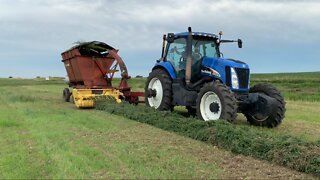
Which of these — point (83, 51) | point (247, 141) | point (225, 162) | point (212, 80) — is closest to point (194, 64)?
point (212, 80)

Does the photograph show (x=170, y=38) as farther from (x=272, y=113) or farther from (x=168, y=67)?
(x=272, y=113)

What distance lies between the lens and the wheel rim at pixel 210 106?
991 cm

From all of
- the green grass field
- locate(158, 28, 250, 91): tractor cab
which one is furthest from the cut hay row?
locate(158, 28, 250, 91): tractor cab

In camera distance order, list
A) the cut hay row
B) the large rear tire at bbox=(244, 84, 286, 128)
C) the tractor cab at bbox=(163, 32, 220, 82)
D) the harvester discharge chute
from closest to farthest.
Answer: the cut hay row < the large rear tire at bbox=(244, 84, 286, 128) < the tractor cab at bbox=(163, 32, 220, 82) < the harvester discharge chute

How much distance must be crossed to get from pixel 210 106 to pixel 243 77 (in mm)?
1159

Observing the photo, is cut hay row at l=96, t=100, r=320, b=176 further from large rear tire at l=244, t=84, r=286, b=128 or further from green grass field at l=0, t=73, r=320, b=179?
large rear tire at l=244, t=84, r=286, b=128

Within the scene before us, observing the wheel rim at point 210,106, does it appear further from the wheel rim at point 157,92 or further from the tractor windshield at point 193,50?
the wheel rim at point 157,92

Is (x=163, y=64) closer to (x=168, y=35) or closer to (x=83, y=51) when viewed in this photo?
(x=168, y=35)

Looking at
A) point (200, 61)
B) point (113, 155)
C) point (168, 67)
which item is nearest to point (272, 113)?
point (200, 61)

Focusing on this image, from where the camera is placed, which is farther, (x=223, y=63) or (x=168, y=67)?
(x=168, y=67)

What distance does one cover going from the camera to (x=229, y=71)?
10.2 m

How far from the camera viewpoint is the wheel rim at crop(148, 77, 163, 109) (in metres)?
12.2

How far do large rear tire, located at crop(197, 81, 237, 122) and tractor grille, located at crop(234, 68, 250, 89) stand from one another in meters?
0.69

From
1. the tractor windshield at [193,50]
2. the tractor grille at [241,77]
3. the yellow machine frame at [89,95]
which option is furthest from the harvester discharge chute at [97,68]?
the tractor grille at [241,77]
